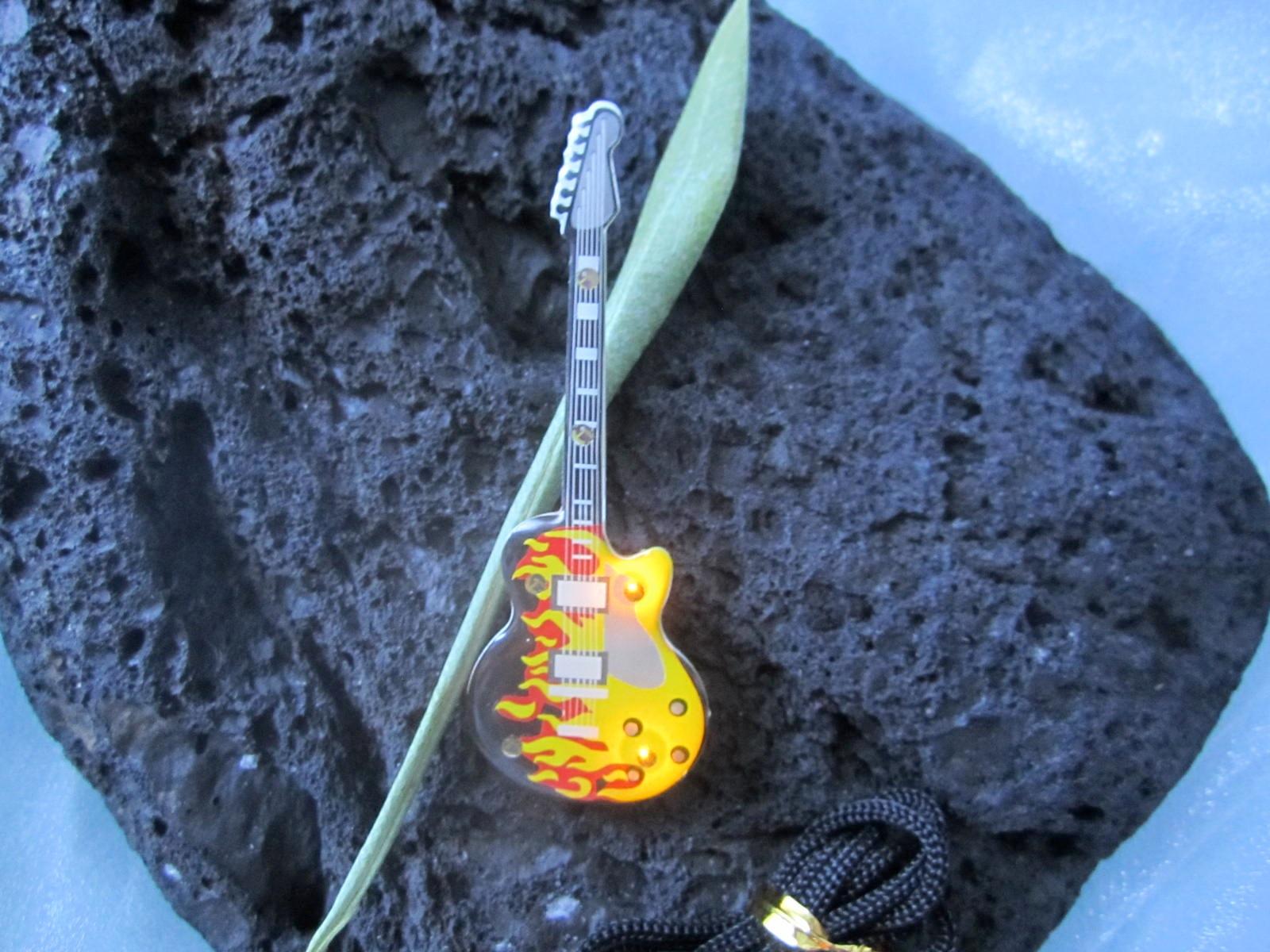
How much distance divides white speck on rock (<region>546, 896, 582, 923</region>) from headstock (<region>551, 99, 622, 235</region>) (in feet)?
1.24

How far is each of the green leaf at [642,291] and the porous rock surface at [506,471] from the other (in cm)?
2

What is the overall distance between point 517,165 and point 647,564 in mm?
271

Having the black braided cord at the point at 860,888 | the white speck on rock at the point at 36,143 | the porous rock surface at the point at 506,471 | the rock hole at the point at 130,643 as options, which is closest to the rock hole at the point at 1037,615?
the porous rock surface at the point at 506,471

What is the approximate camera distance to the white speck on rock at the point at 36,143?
690 millimetres

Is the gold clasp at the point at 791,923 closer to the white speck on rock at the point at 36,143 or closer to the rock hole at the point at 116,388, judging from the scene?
the rock hole at the point at 116,388

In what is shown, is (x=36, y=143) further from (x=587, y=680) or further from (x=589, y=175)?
(x=587, y=680)

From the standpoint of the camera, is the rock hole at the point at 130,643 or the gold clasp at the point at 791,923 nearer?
the gold clasp at the point at 791,923

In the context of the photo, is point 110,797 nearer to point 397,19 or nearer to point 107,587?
point 107,587

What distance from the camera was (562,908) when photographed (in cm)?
62

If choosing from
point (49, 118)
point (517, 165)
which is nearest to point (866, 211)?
point (517, 165)

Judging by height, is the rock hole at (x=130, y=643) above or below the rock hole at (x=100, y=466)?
below

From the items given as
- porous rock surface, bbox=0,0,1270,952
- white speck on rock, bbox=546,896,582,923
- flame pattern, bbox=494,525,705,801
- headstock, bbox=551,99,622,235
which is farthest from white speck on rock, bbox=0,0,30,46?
white speck on rock, bbox=546,896,582,923

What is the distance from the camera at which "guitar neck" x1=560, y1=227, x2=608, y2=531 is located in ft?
2.04

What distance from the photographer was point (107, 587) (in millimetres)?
674
